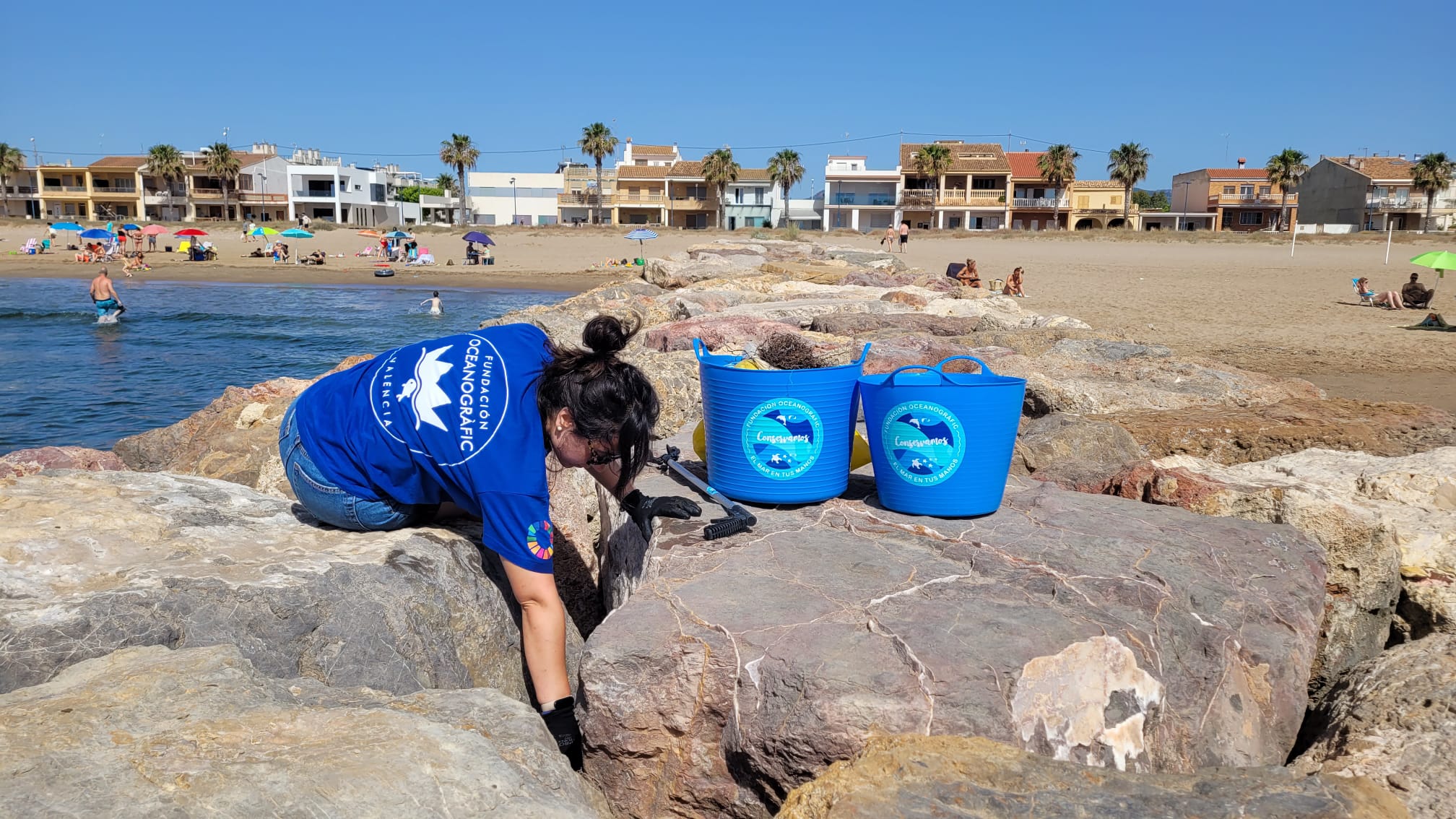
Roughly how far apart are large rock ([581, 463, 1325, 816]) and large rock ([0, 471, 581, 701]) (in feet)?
2.03

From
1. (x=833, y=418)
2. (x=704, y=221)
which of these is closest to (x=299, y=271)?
(x=704, y=221)

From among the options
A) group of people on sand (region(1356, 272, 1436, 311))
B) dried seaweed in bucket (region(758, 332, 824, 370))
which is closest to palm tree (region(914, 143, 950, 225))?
group of people on sand (region(1356, 272, 1436, 311))

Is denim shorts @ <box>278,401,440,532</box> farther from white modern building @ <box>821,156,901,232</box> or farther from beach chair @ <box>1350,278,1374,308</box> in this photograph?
white modern building @ <box>821,156,901,232</box>

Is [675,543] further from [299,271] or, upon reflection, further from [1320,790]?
[299,271]

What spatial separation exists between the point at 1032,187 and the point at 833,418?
192 feet

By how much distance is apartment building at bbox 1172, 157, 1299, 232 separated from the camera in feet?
208

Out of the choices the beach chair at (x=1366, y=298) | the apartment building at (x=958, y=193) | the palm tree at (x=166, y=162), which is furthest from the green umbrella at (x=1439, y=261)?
the palm tree at (x=166, y=162)

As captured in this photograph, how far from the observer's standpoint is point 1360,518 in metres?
3.43

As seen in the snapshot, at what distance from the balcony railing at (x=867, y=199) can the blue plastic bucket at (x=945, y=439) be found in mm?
55382

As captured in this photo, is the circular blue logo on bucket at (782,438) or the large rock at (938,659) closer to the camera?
the large rock at (938,659)

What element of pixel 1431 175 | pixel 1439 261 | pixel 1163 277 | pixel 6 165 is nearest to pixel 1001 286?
pixel 1163 277

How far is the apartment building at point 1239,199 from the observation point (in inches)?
2494

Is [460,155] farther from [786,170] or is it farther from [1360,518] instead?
[1360,518]

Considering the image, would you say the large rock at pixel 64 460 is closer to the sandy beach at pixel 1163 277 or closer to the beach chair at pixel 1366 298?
the sandy beach at pixel 1163 277
